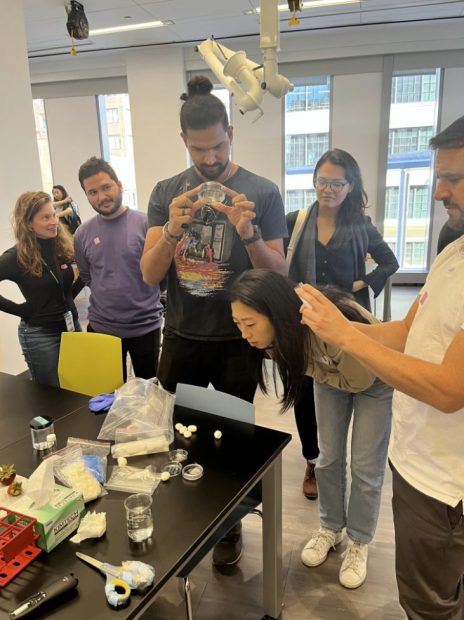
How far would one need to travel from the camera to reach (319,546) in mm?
1836

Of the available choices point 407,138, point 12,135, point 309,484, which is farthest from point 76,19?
point 309,484

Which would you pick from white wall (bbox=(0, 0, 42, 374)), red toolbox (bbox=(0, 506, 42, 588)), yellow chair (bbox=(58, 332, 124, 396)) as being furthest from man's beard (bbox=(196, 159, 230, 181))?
white wall (bbox=(0, 0, 42, 374))

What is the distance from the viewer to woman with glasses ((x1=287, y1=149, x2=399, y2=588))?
166 centimetres

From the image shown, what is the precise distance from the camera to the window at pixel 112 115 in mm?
5977

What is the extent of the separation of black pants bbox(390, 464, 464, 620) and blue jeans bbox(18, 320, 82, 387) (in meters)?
1.93

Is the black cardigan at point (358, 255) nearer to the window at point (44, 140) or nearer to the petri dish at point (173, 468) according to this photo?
the petri dish at point (173, 468)

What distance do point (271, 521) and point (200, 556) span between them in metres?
0.25

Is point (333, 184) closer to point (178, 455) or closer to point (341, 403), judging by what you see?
point (341, 403)

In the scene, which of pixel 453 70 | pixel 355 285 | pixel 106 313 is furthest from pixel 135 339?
pixel 453 70

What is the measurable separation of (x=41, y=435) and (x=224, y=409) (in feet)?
1.92

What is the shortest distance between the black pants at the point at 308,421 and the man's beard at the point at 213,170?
0.97 m

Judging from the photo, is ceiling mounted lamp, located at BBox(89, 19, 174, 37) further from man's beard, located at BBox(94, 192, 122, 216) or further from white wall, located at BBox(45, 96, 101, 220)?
man's beard, located at BBox(94, 192, 122, 216)

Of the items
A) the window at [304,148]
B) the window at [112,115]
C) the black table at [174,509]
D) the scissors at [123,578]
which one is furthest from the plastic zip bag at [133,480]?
the window at [112,115]

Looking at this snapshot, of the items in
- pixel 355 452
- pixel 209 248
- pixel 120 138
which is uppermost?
pixel 120 138
